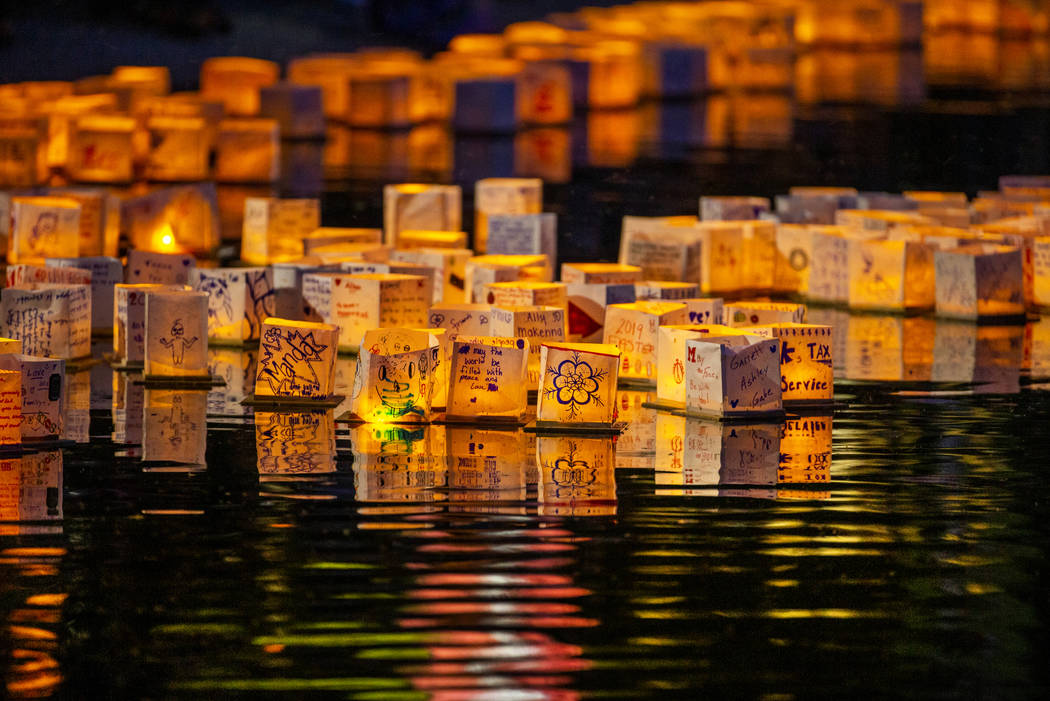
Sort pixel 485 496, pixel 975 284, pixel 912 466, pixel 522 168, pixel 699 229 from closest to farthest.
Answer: pixel 485 496 < pixel 912 466 < pixel 975 284 < pixel 699 229 < pixel 522 168

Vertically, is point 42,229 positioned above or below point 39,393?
above

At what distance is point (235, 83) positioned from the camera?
32625mm

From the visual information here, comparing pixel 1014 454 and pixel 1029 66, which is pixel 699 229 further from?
pixel 1029 66

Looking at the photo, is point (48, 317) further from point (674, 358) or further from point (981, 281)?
point (981, 281)

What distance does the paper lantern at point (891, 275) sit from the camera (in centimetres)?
1719

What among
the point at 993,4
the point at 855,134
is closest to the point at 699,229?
the point at 855,134

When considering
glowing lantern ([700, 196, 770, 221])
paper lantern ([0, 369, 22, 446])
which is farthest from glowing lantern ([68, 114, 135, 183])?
paper lantern ([0, 369, 22, 446])

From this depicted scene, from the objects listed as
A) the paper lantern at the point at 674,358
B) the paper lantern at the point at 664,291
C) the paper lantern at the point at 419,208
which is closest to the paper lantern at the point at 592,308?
the paper lantern at the point at 664,291

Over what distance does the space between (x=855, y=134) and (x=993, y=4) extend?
22.1m

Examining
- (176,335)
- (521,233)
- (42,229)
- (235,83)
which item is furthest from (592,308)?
(235,83)

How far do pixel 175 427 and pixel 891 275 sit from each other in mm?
7218

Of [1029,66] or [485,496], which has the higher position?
[1029,66]

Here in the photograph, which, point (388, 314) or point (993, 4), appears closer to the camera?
point (388, 314)

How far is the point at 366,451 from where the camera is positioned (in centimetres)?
1164
